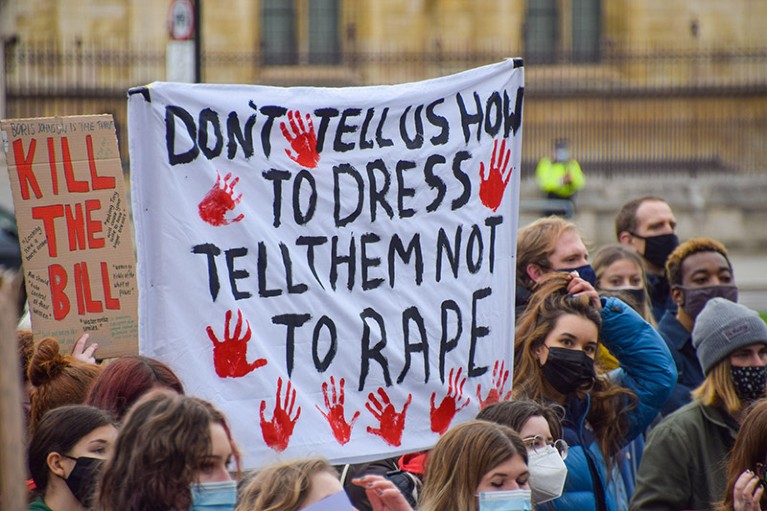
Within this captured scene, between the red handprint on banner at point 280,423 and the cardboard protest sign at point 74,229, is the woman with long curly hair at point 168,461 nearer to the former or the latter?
the red handprint on banner at point 280,423

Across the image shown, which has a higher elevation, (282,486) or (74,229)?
(74,229)

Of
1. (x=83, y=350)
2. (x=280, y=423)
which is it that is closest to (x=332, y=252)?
(x=280, y=423)

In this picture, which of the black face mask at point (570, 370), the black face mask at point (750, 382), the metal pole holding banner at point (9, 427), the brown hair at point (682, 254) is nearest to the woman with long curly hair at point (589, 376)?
the black face mask at point (570, 370)

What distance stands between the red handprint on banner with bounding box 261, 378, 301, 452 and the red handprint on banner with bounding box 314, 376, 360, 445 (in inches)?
4.3

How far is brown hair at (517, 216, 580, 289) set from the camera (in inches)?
227

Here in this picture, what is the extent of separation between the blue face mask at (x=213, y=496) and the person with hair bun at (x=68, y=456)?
0.61 metres

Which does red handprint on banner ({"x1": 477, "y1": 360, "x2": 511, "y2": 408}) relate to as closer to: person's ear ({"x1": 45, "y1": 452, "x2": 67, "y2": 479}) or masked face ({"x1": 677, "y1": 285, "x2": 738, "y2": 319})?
masked face ({"x1": 677, "y1": 285, "x2": 738, "y2": 319})

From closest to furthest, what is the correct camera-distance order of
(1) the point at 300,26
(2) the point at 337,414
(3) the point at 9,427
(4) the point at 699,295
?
(3) the point at 9,427 → (2) the point at 337,414 → (4) the point at 699,295 → (1) the point at 300,26

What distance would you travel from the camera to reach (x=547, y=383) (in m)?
4.98

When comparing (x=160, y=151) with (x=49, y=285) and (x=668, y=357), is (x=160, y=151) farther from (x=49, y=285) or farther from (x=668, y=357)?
(x=668, y=357)

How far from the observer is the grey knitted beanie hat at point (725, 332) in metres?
5.18

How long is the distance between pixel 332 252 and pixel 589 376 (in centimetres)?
100

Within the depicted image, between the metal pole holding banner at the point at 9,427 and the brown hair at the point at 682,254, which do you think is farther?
the brown hair at the point at 682,254

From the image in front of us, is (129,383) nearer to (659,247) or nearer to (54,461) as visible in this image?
(54,461)
